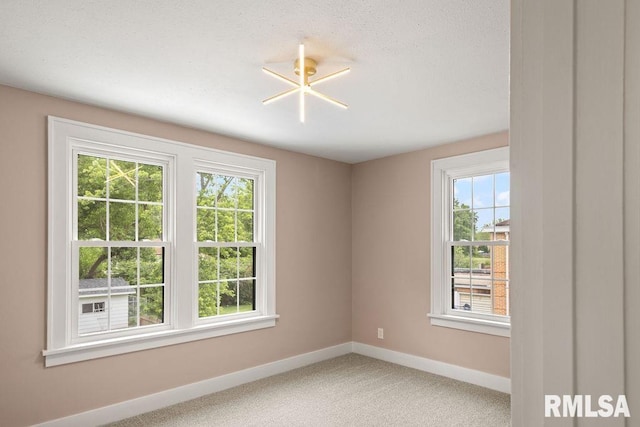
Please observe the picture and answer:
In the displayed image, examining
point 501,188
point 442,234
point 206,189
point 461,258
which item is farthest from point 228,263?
point 501,188

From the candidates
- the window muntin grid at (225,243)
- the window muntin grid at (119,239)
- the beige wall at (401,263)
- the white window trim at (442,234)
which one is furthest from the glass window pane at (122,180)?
the white window trim at (442,234)

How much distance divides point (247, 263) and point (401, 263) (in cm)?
172

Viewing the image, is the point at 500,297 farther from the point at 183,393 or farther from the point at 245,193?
the point at 183,393

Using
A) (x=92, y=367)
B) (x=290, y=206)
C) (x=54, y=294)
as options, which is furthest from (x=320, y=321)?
(x=54, y=294)

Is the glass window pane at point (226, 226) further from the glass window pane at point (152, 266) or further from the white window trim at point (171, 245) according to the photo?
the glass window pane at point (152, 266)

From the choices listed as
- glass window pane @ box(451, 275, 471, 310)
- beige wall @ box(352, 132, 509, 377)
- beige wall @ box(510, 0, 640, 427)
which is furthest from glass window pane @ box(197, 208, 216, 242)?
beige wall @ box(510, 0, 640, 427)

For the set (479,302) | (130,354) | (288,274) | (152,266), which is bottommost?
(130,354)

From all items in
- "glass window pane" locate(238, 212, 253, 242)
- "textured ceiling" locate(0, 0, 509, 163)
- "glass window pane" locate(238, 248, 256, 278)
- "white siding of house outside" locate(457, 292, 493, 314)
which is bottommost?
"white siding of house outside" locate(457, 292, 493, 314)

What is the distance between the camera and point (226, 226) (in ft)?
13.5

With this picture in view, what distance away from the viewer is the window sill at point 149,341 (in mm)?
2951

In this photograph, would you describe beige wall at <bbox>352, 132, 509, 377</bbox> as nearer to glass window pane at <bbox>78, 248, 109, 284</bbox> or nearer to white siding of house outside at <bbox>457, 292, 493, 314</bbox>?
white siding of house outside at <bbox>457, 292, 493, 314</bbox>

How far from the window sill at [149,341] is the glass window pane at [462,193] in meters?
2.23

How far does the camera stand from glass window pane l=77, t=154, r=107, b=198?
A: 3188 mm

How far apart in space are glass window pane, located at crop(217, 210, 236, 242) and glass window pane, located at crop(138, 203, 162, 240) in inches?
23.7
